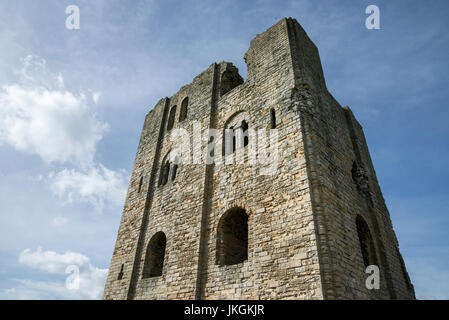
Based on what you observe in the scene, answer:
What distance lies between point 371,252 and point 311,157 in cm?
397

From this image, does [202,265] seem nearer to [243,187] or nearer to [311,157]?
[243,187]

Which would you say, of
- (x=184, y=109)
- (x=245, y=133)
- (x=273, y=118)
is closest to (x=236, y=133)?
(x=245, y=133)

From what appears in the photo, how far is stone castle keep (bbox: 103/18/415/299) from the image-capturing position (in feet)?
22.1

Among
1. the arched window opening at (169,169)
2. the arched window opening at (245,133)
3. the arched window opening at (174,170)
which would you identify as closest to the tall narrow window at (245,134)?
the arched window opening at (245,133)

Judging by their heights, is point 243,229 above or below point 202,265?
above

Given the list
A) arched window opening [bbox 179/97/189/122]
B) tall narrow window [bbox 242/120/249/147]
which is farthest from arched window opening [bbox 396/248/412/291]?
arched window opening [bbox 179/97/189/122]

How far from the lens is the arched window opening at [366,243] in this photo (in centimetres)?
886

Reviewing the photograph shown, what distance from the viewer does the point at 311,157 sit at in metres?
7.61

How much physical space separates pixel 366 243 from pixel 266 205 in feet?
12.7

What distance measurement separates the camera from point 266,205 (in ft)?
25.4

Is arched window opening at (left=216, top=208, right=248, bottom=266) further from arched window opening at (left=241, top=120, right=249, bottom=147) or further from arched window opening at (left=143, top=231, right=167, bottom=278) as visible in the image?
arched window opening at (left=143, top=231, right=167, bottom=278)

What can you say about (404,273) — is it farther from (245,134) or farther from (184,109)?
(184,109)

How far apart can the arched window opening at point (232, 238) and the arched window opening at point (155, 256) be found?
3062mm
